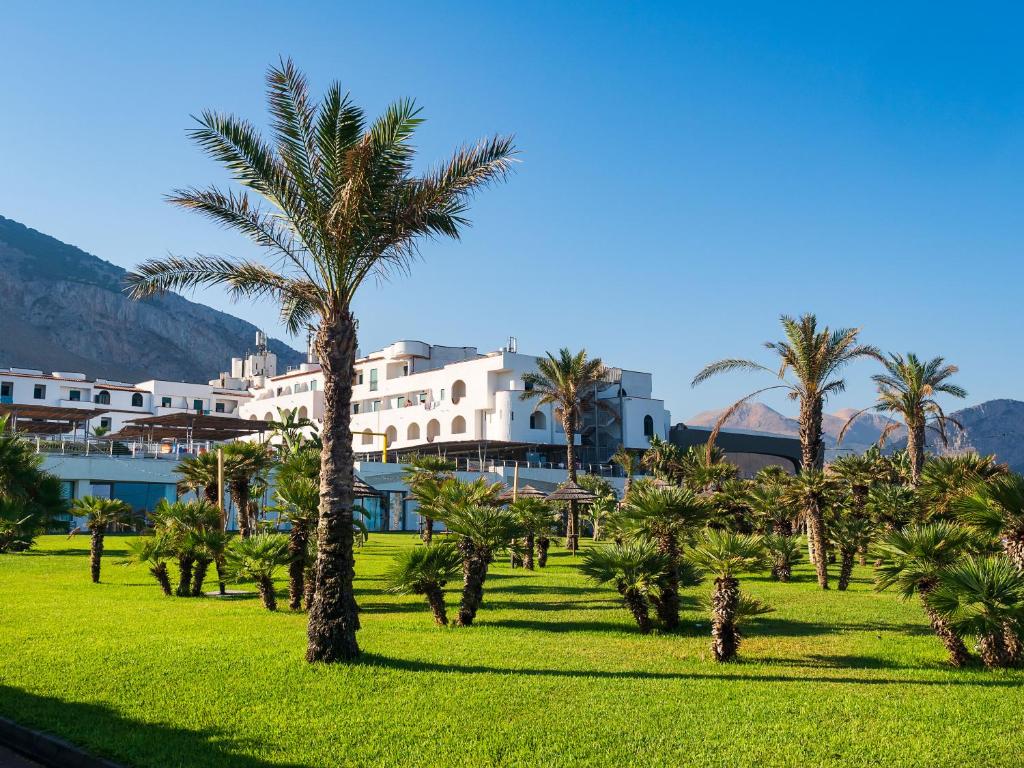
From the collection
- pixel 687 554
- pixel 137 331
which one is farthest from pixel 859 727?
pixel 137 331

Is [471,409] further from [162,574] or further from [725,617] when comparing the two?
[725,617]

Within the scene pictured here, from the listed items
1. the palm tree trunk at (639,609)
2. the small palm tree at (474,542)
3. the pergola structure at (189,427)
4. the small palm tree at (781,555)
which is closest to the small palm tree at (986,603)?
the palm tree trunk at (639,609)

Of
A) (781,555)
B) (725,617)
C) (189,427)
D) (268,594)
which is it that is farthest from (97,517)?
(189,427)

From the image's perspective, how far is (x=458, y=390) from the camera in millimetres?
66375

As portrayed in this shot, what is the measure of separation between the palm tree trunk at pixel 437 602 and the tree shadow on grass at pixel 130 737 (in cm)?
636

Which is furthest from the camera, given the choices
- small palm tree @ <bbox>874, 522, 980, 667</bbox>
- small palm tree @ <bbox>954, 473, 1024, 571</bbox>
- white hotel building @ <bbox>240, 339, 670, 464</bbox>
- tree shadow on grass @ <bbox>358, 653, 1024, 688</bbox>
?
white hotel building @ <bbox>240, 339, 670, 464</bbox>

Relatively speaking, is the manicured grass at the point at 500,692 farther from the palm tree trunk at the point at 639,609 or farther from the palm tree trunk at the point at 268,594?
the palm tree trunk at the point at 639,609

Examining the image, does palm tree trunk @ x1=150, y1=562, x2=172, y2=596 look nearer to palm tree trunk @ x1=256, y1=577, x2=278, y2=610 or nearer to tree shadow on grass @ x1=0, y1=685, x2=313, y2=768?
palm tree trunk @ x1=256, y1=577, x2=278, y2=610

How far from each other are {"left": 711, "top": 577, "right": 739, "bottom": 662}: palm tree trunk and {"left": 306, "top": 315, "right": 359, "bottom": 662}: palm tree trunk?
4.91m

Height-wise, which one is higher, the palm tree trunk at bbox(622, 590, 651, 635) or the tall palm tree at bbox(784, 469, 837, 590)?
the tall palm tree at bbox(784, 469, 837, 590)

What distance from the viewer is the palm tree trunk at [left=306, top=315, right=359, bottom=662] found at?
11375mm

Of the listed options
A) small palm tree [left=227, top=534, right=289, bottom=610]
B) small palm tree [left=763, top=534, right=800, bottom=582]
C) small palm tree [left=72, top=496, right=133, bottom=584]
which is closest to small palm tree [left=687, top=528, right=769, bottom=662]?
small palm tree [left=227, top=534, right=289, bottom=610]

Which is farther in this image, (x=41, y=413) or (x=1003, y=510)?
(x=41, y=413)

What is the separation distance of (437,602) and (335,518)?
12.0 feet
